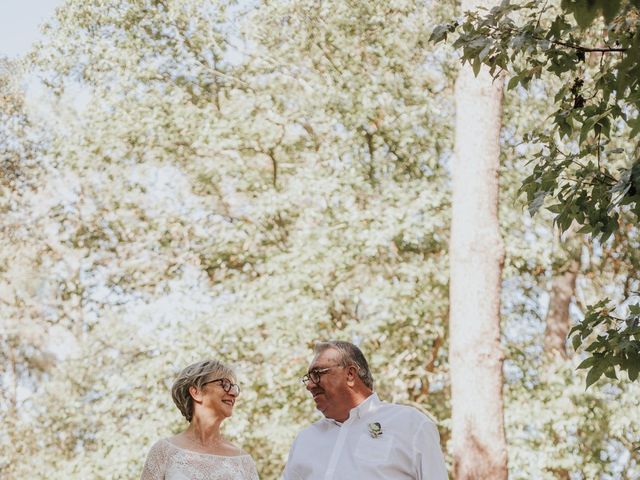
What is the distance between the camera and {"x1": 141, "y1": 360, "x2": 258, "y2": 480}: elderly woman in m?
4.17

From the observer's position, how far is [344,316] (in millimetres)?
11344

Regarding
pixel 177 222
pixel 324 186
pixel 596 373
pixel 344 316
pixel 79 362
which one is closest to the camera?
pixel 596 373

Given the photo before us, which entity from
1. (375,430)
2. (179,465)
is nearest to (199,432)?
(179,465)

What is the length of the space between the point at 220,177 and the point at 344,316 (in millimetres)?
2576

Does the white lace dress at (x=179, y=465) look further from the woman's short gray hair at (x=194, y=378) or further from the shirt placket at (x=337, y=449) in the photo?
the shirt placket at (x=337, y=449)

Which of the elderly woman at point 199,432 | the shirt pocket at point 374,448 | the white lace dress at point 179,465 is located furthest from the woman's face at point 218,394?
the shirt pocket at point 374,448

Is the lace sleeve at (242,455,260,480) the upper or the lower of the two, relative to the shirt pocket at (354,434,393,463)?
lower

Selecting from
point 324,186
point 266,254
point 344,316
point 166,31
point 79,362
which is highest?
point 166,31

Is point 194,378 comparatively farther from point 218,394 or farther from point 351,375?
point 351,375

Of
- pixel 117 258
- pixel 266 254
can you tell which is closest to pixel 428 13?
pixel 266 254

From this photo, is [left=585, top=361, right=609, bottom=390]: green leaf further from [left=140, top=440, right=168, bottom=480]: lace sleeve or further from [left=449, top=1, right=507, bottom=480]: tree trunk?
[left=449, top=1, right=507, bottom=480]: tree trunk

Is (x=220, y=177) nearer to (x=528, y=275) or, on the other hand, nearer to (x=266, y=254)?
(x=266, y=254)

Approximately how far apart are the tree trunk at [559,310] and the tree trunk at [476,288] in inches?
182

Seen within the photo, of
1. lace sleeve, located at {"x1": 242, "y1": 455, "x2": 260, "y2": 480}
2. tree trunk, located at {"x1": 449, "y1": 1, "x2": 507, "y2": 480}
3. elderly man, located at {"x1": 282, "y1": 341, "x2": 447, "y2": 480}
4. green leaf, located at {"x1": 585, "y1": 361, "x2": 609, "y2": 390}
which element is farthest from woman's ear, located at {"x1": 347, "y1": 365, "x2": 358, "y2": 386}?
tree trunk, located at {"x1": 449, "y1": 1, "x2": 507, "y2": 480}
